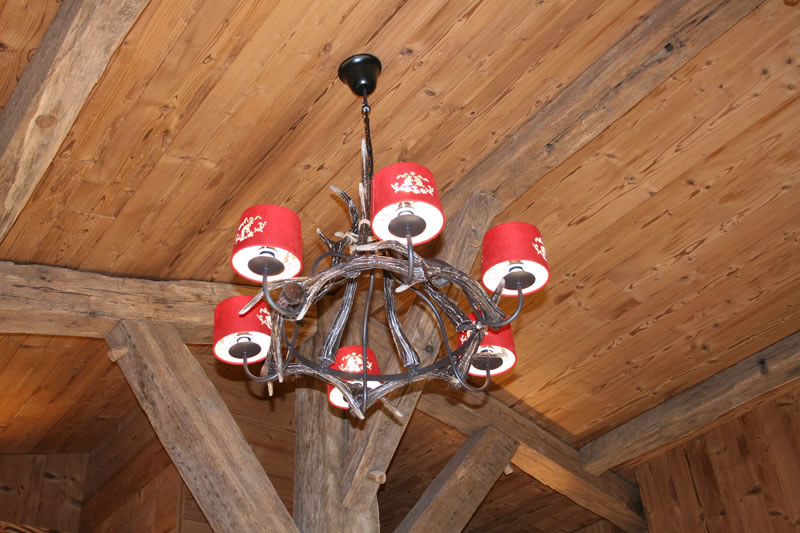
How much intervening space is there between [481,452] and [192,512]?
1338mm

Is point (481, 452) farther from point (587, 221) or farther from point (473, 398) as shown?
point (587, 221)

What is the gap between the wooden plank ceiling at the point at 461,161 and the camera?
236 centimetres

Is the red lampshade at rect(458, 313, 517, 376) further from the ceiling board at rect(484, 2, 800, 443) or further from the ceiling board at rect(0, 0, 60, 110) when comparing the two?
the ceiling board at rect(0, 0, 60, 110)

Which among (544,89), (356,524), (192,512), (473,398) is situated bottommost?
(356,524)

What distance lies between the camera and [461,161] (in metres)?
2.94

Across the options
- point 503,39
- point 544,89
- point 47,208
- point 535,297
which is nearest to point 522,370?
point 535,297

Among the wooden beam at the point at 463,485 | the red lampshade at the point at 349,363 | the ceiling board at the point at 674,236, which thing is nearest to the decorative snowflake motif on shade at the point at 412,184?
the red lampshade at the point at 349,363

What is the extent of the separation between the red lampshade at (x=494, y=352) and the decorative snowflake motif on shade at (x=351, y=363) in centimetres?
35

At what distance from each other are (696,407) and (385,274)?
2321mm

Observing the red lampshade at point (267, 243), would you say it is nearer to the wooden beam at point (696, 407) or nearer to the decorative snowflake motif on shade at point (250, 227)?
the decorative snowflake motif on shade at point (250, 227)

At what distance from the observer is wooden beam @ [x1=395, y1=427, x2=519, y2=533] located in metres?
3.32

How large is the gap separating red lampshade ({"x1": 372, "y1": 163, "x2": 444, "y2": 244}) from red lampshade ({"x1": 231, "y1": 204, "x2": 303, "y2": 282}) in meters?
0.20

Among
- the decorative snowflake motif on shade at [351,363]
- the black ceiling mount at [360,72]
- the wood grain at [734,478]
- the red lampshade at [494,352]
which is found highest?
the black ceiling mount at [360,72]

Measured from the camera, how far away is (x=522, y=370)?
3838mm
